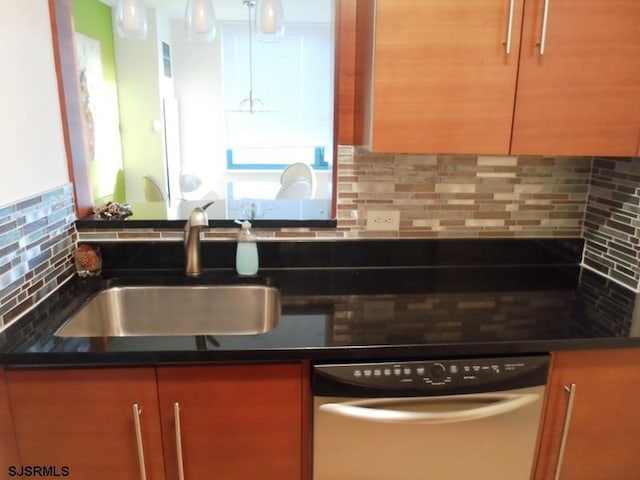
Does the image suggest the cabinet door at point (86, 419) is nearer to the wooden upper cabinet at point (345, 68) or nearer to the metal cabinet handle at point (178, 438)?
the metal cabinet handle at point (178, 438)

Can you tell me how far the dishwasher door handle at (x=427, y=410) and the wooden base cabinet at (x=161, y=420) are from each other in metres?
0.14

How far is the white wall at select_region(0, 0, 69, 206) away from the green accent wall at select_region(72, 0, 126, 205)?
2.72 m

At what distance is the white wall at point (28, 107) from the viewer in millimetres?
1161

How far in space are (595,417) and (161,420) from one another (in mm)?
1167

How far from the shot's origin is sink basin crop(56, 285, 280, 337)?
1503 mm

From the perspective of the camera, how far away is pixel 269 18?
178cm

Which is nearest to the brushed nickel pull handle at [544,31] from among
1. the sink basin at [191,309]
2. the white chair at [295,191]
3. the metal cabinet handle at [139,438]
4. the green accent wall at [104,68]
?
the sink basin at [191,309]

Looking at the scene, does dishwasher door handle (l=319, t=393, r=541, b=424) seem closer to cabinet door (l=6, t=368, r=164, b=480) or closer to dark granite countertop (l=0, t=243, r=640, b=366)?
dark granite countertop (l=0, t=243, r=640, b=366)

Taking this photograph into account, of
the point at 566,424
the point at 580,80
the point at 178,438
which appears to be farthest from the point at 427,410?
the point at 580,80

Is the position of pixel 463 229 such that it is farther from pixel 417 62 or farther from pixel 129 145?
pixel 129 145

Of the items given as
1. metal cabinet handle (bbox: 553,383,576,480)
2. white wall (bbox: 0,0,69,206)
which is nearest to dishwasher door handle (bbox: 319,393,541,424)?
metal cabinet handle (bbox: 553,383,576,480)

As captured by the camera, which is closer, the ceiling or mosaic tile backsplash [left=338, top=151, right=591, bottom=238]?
mosaic tile backsplash [left=338, top=151, right=591, bottom=238]

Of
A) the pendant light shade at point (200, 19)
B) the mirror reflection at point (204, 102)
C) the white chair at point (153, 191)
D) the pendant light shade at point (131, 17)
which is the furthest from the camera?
the mirror reflection at point (204, 102)

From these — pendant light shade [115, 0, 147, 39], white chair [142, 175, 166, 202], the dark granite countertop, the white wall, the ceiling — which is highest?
the ceiling
